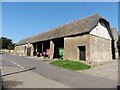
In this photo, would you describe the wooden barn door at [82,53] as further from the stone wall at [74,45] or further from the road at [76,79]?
the road at [76,79]

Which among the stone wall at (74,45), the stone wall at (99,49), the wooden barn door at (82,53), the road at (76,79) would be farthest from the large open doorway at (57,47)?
the road at (76,79)

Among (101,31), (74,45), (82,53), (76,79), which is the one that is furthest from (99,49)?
(76,79)

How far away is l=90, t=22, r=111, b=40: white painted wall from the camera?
52.8 ft

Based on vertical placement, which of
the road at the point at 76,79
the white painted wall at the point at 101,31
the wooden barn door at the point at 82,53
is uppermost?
the white painted wall at the point at 101,31

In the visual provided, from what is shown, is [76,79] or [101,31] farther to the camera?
[101,31]

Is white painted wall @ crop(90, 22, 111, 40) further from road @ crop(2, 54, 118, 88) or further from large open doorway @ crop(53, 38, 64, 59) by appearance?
road @ crop(2, 54, 118, 88)

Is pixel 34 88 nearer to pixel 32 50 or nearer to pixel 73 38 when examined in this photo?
pixel 73 38

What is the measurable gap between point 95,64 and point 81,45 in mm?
3358

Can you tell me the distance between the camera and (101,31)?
17.7 metres

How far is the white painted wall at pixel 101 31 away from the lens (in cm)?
1608

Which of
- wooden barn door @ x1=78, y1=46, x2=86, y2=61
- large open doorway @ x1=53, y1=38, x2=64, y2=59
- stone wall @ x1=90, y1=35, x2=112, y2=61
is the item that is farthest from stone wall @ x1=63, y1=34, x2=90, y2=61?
large open doorway @ x1=53, y1=38, x2=64, y2=59

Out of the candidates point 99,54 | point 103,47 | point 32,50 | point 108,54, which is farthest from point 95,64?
point 32,50

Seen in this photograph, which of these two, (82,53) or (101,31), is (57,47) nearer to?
(82,53)

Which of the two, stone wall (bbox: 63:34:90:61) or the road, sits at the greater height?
stone wall (bbox: 63:34:90:61)
